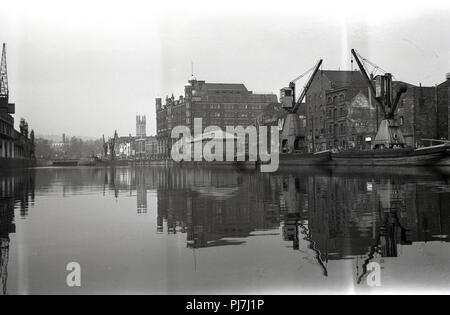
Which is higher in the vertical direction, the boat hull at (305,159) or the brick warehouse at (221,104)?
the brick warehouse at (221,104)

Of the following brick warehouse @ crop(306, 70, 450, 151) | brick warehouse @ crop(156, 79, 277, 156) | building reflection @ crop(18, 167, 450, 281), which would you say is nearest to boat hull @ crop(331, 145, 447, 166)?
brick warehouse @ crop(306, 70, 450, 151)

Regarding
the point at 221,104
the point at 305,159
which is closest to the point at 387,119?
the point at 305,159

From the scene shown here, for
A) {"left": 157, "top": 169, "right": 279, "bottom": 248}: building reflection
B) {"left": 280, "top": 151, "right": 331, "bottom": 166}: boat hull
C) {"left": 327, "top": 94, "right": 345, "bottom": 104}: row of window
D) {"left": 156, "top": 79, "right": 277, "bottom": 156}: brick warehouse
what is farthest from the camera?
{"left": 156, "top": 79, "right": 277, "bottom": 156}: brick warehouse

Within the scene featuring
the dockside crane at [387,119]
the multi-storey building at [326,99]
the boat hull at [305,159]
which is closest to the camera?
the dockside crane at [387,119]

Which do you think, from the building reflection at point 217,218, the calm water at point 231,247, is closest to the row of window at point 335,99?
the building reflection at point 217,218

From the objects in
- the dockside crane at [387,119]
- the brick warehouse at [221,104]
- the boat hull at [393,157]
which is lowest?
the boat hull at [393,157]

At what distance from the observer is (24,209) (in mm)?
14898

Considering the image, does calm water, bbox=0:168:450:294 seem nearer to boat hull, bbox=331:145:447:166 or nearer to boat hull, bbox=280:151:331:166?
boat hull, bbox=331:145:447:166

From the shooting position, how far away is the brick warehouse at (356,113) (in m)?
63.6

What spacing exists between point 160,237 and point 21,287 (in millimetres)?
3855

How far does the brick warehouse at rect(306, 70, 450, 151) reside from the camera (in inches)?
2502

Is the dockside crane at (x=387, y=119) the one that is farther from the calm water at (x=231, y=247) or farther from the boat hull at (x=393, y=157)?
the calm water at (x=231, y=247)

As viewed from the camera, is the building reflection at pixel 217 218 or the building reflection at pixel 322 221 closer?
the building reflection at pixel 322 221
